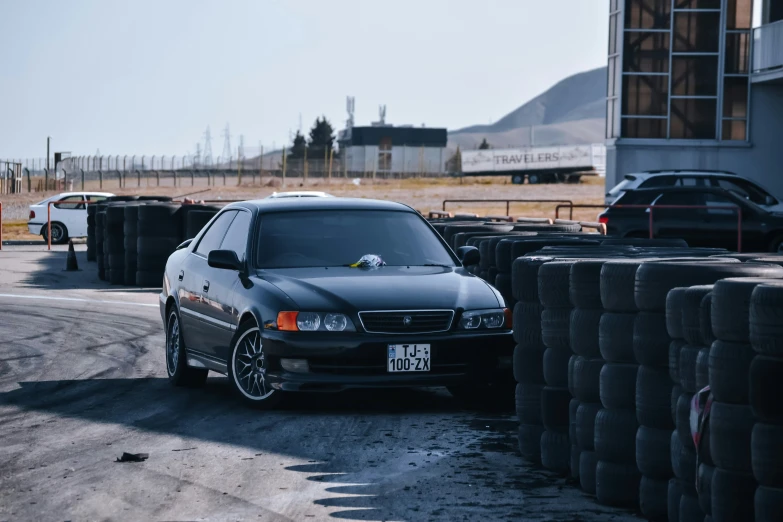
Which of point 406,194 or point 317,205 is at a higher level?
point 317,205

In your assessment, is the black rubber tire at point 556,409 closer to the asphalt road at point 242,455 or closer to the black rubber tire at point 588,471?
the asphalt road at point 242,455

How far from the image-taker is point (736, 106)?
38.8 meters

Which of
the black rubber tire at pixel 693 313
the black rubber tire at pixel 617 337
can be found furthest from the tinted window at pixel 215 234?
the black rubber tire at pixel 693 313

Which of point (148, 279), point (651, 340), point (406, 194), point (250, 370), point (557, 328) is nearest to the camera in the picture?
point (651, 340)

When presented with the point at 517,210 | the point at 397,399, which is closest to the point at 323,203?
the point at 397,399

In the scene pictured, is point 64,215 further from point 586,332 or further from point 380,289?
point 586,332

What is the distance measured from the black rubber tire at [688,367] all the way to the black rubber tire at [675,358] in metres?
0.14

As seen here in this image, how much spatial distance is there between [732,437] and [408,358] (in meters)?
3.92

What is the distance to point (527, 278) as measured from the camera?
7.62 metres

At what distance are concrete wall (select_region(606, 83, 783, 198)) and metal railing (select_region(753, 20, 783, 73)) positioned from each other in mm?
1043

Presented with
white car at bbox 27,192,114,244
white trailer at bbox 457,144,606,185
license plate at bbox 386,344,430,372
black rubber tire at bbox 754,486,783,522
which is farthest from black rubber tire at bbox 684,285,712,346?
white trailer at bbox 457,144,606,185

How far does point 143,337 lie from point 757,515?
32.5ft

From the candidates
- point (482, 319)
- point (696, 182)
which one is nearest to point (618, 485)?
point (482, 319)

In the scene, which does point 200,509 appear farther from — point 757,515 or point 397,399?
point 397,399
